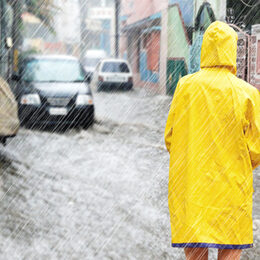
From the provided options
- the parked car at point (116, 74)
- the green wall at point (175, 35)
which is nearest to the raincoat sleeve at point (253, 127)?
the green wall at point (175, 35)

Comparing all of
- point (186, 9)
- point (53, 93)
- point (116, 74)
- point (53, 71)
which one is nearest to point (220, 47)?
point (53, 93)

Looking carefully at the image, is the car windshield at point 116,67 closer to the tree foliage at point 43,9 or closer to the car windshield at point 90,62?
the tree foliage at point 43,9

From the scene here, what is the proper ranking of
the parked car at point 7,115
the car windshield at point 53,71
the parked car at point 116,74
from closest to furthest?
the parked car at point 7,115
the car windshield at point 53,71
the parked car at point 116,74

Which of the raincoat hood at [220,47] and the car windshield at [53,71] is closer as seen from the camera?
the raincoat hood at [220,47]

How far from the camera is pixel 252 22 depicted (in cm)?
546

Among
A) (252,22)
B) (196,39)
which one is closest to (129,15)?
(196,39)

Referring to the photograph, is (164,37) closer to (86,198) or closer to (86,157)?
(86,157)

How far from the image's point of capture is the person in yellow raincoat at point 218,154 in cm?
241

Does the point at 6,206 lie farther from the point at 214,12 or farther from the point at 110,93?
the point at 110,93

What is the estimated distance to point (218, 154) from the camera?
241cm

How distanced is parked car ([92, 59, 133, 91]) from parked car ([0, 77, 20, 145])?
1485cm

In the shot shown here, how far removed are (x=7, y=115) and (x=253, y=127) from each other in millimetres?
5015

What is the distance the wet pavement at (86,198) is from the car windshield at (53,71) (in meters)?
1.41

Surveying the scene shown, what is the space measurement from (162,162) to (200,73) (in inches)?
192
